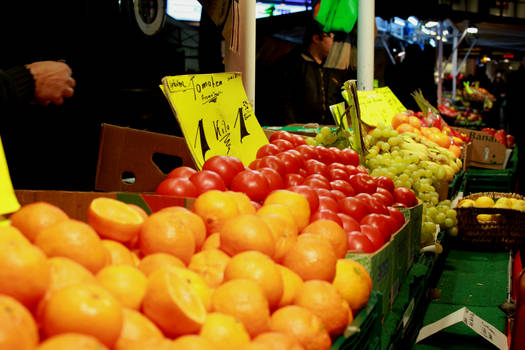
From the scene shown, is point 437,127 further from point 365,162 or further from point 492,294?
point 492,294

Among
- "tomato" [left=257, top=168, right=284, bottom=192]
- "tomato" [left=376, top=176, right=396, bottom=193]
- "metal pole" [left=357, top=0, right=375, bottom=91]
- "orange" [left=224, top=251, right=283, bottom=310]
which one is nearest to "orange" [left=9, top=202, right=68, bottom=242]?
"orange" [left=224, top=251, right=283, bottom=310]

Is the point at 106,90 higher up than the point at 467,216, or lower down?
higher up

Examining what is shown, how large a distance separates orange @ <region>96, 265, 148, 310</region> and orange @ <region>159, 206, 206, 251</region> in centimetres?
31

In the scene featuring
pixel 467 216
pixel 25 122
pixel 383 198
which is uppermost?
pixel 25 122

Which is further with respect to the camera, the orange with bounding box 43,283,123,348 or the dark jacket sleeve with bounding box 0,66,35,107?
the dark jacket sleeve with bounding box 0,66,35,107

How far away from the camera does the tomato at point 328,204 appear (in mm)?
1884

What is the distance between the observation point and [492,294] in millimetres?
2689

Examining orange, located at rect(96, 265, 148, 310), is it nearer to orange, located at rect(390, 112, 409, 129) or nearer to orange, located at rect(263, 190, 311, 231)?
orange, located at rect(263, 190, 311, 231)

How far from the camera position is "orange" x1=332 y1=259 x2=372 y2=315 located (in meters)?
1.33

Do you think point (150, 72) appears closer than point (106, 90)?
No

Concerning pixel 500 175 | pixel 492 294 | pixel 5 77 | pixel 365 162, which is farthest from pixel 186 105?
pixel 500 175

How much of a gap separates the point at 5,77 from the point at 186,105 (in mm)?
667

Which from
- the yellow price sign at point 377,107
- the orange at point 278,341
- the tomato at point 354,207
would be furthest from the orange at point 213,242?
the yellow price sign at point 377,107

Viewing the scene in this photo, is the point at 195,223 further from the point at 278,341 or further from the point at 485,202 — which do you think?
the point at 485,202
